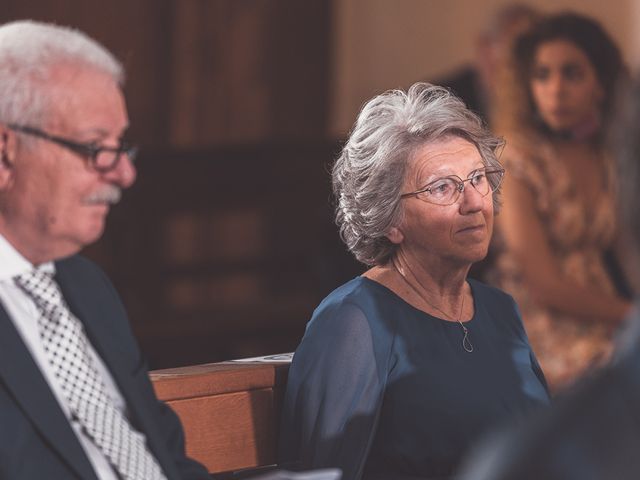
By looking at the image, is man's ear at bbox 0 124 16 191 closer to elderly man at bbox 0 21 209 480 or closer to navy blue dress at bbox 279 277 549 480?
elderly man at bbox 0 21 209 480

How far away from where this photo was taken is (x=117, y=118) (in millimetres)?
1930

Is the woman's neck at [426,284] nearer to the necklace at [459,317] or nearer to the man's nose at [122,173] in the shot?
the necklace at [459,317]

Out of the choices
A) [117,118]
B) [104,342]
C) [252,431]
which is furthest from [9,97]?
[252,431]

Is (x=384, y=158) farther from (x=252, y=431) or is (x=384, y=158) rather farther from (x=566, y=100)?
(x=566, y=100)

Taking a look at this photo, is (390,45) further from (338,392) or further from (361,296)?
(338,392)

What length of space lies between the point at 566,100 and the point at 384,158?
189 centimetres

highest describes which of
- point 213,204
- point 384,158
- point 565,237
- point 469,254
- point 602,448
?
point 602,448

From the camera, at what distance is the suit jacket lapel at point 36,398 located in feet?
5.92

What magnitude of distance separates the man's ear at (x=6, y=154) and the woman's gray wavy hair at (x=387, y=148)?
0.93 metres

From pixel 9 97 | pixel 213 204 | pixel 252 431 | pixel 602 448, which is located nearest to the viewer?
pixel 602 448

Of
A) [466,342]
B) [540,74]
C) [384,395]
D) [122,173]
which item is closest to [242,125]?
[540,74]

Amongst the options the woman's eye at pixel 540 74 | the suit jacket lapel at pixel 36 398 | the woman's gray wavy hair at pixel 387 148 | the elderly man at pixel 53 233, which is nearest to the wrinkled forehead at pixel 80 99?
the elderly man at pixel 53 233

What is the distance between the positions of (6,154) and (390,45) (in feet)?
18.1

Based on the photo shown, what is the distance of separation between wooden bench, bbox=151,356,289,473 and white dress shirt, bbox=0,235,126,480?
15.1 inches
